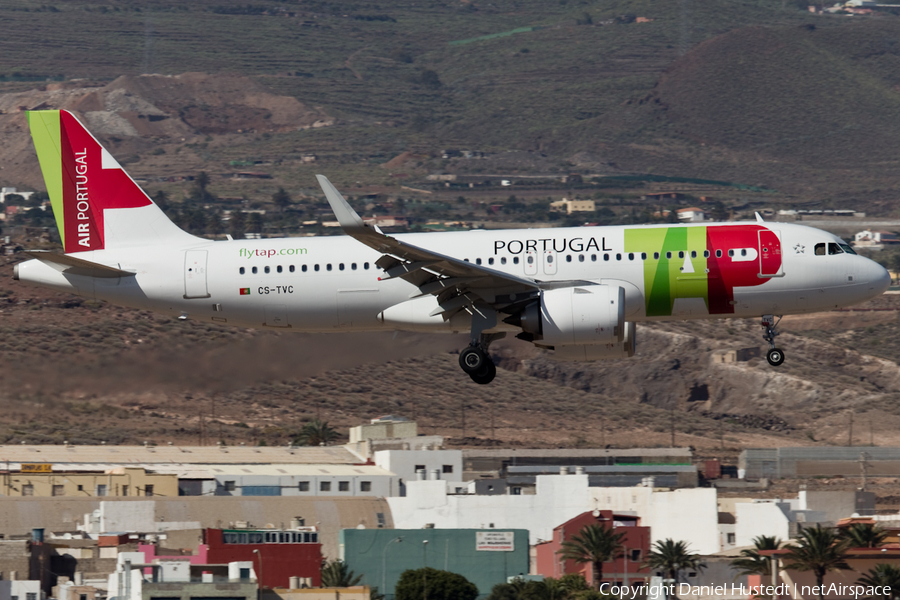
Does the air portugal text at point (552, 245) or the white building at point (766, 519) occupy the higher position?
the air portugal text at point (552, 245)

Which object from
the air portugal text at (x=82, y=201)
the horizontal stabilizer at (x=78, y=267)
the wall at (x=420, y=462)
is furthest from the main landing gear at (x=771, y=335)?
the wall at (x=420, y=462)

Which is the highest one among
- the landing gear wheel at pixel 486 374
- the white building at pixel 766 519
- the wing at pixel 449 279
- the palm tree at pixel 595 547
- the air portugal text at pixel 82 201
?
the air portugal text at pixel 82 201

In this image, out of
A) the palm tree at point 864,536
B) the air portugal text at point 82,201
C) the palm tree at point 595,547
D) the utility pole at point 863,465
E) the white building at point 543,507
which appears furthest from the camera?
the utility pole at point 863,465

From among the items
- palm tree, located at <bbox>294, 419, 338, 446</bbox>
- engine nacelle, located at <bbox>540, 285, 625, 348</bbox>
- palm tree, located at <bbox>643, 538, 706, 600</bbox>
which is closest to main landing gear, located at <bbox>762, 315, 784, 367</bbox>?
engine nacelle, located at <bbox>540, 285, 625, 348</bbox>

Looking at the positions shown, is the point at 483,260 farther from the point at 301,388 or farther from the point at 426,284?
the point at 301,388

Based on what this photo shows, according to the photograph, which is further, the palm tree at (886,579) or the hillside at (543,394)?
the hillside at (543,394)

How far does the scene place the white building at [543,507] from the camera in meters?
77.3

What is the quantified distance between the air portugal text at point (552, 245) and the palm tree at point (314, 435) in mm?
60907

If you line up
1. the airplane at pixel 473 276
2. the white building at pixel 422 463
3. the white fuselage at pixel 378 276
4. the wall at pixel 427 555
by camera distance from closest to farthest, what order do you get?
the airplane at pixel 473 276
the white fuselage at pixel 378 276
the wall at pixel 427 555
the white building at pixel 422 463

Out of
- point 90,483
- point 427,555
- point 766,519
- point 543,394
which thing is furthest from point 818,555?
point 543,394

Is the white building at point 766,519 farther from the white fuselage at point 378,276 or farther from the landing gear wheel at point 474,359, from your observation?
the landing gear wheel at point 474,359

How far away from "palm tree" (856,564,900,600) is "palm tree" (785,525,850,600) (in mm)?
Answer: 1413

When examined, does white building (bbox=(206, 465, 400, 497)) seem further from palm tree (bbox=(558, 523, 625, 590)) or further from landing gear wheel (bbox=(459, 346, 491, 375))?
landing gear wheel (bbox=(459, 346, 491, 375))

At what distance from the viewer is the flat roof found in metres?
82.6
